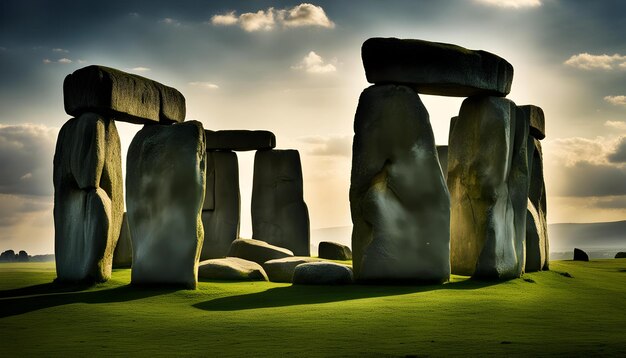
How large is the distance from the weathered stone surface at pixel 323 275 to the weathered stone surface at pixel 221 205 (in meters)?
10.8

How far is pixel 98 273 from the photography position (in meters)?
13.5

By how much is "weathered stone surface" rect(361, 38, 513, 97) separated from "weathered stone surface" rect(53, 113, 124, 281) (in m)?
4.60

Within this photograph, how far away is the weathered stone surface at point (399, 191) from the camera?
43.8ft

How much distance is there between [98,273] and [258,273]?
305 centimetres

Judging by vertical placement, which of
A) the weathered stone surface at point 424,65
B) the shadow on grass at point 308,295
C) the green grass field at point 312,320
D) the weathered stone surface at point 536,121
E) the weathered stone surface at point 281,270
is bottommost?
the green grass field at point 312,320

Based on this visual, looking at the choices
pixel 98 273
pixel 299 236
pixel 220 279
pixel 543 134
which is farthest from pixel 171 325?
pixel 299 236

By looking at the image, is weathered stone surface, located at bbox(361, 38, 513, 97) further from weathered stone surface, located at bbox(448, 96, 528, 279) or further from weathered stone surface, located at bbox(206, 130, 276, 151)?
weathered stone surface, located at bbox(206, 130, 276, 151)

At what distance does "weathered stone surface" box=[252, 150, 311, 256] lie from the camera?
24188mm

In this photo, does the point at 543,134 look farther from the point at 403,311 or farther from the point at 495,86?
the point at 403,311

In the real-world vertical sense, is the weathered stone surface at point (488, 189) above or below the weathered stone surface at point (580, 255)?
above

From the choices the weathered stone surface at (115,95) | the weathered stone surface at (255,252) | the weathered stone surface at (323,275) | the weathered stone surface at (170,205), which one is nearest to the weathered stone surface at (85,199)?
the weathered stone surface at (115,95)

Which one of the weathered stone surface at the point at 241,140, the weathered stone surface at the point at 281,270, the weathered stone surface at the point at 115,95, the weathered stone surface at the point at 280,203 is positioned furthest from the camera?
the weathered stone surface at the point at 241,140

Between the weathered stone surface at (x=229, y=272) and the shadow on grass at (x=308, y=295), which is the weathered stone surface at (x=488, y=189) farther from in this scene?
the weathered stone surface at (x=229, y=272)

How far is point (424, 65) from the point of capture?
44.8ft
